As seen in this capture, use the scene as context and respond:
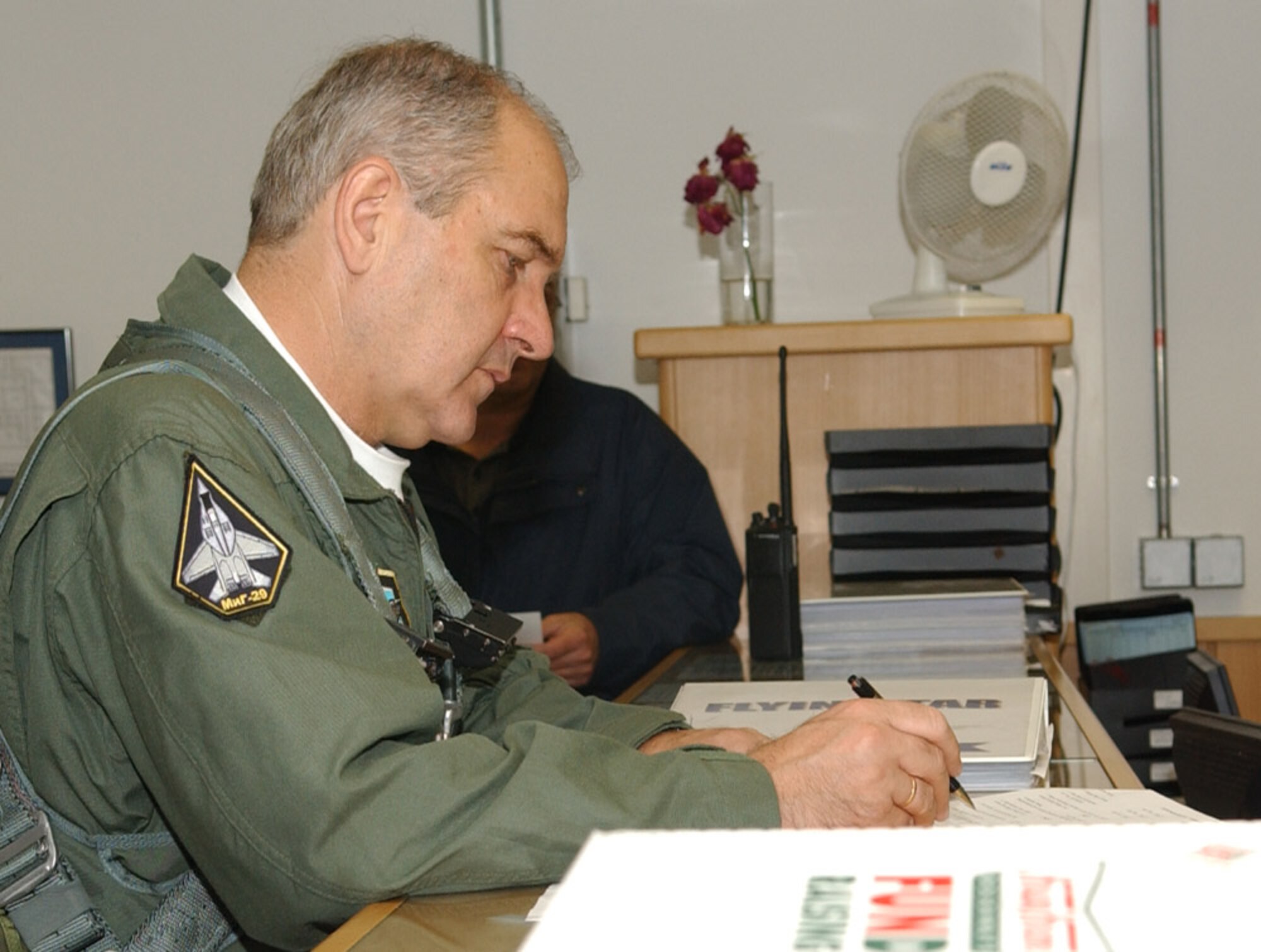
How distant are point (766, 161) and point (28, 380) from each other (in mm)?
1607

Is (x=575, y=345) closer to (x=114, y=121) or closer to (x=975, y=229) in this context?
(x=975, y=229)

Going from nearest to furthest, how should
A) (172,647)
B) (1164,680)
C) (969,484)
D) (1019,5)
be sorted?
(172,647), (1164,680), (969,484), (1019,5)

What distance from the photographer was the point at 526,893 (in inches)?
33.1

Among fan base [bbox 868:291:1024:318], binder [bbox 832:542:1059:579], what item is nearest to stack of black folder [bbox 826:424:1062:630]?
binder [bbox 832:542:1059:579]

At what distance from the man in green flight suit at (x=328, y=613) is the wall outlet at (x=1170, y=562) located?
1761 mm

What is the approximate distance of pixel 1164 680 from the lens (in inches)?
78.0

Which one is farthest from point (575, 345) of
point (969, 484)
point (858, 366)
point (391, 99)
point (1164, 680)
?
point (391, 99)

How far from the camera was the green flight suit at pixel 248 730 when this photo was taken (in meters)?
0.81

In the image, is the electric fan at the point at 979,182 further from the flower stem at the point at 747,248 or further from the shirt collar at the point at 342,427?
the shirt collar at the point at 342,427

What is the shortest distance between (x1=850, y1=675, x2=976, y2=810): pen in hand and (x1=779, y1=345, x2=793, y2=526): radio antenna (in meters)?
0.59

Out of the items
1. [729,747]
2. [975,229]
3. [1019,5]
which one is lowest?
[729,747]

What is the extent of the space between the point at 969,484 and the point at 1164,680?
0.39 meters

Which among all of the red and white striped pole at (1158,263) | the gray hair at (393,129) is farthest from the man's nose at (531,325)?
the red and white striped pole at (1158,263)

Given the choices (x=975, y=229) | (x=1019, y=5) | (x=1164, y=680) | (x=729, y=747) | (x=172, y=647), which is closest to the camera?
(x=172, y=647)
